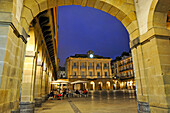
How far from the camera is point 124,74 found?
57.8 meters

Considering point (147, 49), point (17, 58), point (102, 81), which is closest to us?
point (17, 58)

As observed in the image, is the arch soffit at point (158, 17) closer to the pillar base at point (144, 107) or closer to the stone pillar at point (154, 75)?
the stone pillar at point (154, 75)

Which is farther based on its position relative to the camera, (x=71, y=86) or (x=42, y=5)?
(x=71, y=86)

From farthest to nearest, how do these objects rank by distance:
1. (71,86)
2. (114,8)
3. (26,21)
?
1. (71,86)
2. (114,8)
3. (26,21)

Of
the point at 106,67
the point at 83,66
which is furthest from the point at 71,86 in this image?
the point at 106,67

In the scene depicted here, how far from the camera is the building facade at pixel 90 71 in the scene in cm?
4941

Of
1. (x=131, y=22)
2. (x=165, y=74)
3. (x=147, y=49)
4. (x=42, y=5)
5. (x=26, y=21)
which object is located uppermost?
(x=42, y=5)

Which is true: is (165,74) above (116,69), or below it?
below

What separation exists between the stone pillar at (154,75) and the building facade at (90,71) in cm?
4377

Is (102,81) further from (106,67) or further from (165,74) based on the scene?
(165,74)

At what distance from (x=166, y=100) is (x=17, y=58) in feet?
16.2

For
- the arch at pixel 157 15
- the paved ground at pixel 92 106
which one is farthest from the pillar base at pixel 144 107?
the arch at pixel 157 15

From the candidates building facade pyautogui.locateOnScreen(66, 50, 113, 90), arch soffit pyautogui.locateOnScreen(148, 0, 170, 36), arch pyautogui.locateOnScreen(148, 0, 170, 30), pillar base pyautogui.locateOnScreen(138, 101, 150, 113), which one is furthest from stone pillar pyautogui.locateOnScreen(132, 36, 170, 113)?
building facade pyautogui.locateOnScreen(66, 50, 113, 90)

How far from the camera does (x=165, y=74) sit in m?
4.01
